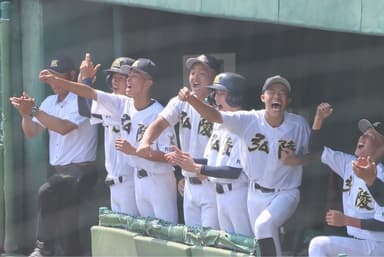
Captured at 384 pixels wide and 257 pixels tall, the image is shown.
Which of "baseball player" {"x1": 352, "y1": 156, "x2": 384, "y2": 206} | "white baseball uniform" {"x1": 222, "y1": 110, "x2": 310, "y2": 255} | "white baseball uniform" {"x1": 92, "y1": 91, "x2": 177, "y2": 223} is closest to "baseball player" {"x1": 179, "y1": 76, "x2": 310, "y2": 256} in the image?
"white baseball uniform" {"x1": 222, "y1": 110, "x2": 310, "y2": 255}

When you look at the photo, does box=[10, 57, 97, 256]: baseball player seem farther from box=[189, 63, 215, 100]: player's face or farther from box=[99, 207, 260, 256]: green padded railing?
box=[189, 63, 215, 100]: player's face

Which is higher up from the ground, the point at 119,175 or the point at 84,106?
the point at 84,106

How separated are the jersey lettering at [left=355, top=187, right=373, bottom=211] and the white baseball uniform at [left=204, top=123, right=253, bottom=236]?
61 centimetres

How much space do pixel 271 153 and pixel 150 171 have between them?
836mm

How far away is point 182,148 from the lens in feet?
14.8

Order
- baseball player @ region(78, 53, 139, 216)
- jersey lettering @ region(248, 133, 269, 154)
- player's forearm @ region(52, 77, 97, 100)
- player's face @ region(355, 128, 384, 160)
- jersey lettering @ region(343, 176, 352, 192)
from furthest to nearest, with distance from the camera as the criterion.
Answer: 1. baseball player @ region(78, 53, 139, 216)
2. player's forearm @ region(52, 77, 97, 100)
3. jersey lettering @ region(248, 133, 269, 154)
4. jersey lettering @ region(343, 176, 352, 192)
5. player's face @ region(355, 128, 384, 160)

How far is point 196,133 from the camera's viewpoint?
172 inches

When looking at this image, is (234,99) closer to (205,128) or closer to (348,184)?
(205,128)

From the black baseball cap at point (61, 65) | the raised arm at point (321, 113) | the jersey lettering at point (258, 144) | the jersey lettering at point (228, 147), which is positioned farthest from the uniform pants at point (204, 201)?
the black baseball cap at point (61, 65)

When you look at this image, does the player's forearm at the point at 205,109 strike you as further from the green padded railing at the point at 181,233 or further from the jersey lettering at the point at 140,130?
the jersey lettering at the point at 140,130

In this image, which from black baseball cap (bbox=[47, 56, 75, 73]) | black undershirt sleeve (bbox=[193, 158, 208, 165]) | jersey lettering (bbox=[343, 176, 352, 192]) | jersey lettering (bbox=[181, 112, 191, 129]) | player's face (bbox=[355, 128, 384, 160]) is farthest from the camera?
black baseball cap (bbox=[47, 56, 75, 73])

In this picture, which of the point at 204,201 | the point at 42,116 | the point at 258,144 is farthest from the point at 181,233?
the point at 42,116

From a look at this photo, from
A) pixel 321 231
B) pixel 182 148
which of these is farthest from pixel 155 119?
pixel 321 231

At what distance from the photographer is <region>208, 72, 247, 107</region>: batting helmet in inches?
161
